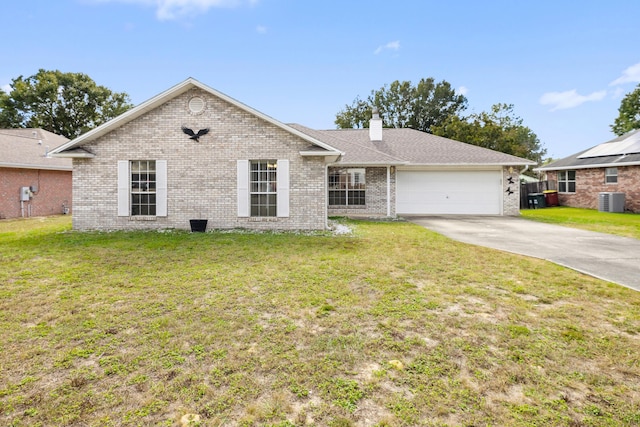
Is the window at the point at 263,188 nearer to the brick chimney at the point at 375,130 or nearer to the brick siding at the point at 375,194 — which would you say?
the brick siding at the point at 375,194

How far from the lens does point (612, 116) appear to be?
38.6 metres

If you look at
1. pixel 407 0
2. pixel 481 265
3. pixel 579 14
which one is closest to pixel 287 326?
pixel 481 265

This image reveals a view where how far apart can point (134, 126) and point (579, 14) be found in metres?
19.0

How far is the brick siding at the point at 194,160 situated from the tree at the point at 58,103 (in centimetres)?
3230

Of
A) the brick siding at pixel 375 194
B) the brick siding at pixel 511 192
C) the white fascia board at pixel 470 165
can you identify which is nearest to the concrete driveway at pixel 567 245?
the brick siding at pixel 375 194

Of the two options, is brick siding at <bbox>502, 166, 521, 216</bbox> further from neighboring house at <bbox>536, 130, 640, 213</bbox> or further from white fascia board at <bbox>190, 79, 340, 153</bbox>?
white fascia board at <bbox>190, 79, 340, 153</bbox>

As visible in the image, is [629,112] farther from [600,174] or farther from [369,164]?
[369,164]

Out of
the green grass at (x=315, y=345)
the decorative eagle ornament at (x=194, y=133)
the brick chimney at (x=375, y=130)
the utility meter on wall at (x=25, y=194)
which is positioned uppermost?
the brick chimney at (x=375, y=130)

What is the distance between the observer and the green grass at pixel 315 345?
7.41ft

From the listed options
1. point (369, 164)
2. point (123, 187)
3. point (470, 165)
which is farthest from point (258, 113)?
point (470, 165)

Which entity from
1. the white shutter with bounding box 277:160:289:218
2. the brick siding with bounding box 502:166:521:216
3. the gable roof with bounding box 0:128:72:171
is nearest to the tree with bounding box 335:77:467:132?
the brick siding with bounding box 502:166:521:216

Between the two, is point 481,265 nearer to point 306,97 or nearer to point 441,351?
point 441,351

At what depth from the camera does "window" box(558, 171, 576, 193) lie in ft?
68.2

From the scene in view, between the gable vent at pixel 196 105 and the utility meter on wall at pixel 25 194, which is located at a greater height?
the gable vent at pixel 196 105
